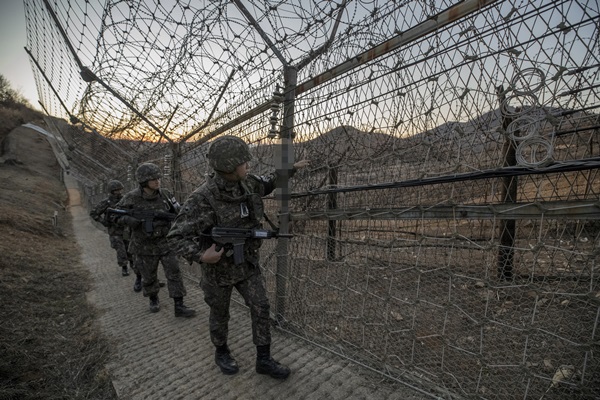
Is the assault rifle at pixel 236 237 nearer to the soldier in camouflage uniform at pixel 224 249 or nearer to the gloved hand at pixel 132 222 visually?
the soldier in camouflage uniform at pixel 224 249

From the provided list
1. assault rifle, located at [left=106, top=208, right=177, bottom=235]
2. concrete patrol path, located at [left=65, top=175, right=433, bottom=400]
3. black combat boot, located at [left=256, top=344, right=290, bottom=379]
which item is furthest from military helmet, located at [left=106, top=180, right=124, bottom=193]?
black combat boot, located at [left=256, top=344, right=290, bottom=379]

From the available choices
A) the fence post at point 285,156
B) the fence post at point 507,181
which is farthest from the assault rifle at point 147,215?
the fence post at point 507,181

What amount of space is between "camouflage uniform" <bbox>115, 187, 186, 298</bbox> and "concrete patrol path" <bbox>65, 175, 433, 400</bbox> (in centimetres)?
40

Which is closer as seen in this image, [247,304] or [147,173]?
[247,304]

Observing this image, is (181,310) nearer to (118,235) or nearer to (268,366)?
(268,366)

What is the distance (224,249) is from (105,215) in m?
3.75

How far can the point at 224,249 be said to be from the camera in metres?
2.14

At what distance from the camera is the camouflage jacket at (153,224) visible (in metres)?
3.60

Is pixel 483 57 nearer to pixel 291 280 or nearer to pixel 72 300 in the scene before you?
pixel 291 280

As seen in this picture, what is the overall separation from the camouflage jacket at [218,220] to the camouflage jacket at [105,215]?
10.6ft

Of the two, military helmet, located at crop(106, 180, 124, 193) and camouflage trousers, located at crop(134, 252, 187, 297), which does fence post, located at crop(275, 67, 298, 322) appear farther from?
military helmet, located at crop(106, 180, 124, 193)

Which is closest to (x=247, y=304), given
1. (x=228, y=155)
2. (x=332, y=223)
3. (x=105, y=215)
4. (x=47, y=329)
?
(x=332, y=223)

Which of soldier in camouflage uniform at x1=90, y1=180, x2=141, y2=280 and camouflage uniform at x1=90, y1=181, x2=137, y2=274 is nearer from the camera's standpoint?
camouflage uniform at x1=90, y1=181, x2=137, y2=274

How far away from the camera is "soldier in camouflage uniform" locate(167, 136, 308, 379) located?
210 centimetres
